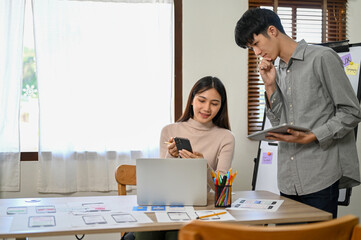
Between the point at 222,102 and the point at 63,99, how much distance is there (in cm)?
161

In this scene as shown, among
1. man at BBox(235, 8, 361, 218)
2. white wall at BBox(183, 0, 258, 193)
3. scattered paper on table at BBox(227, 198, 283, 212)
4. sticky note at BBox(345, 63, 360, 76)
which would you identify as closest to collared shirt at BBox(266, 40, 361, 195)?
man at BBox(235, 8, 361, 218)

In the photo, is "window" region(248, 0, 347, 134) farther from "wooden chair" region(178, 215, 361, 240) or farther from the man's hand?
Answer: "wooden chair" region(178, 215, 361, 240)

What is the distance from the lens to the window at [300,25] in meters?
3.88

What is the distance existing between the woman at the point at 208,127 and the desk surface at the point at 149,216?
0.30 meters

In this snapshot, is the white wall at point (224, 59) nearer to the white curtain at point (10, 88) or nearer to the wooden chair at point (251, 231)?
the white curtain at point (10, 88)

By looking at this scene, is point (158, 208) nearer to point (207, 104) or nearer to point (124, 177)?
point (124, 177)

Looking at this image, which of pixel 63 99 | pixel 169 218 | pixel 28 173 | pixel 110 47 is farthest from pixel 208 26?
pixel 169 218

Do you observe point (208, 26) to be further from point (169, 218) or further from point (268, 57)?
point (169, 218)

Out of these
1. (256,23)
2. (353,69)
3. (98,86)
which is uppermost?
(256,23)

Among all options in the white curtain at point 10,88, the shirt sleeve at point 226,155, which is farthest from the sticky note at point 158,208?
the white curtain at point 10,88

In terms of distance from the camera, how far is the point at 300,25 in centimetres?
397

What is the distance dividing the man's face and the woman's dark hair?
509 millimetres

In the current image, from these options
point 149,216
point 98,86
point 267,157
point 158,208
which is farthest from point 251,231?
point 98,86

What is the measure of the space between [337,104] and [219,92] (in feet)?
2.56
